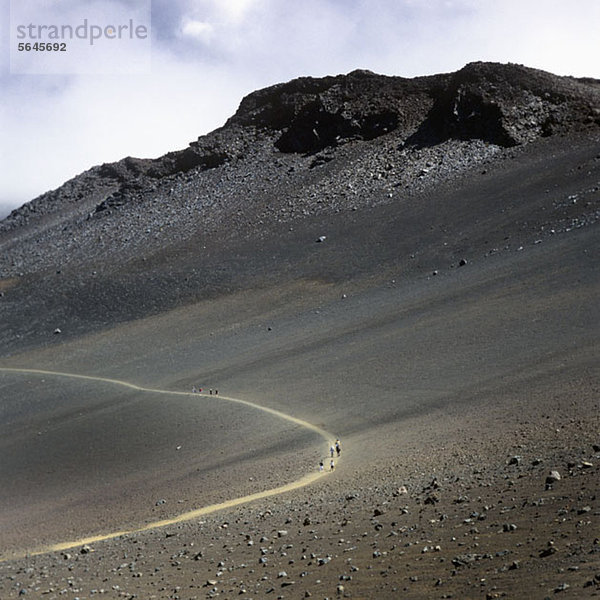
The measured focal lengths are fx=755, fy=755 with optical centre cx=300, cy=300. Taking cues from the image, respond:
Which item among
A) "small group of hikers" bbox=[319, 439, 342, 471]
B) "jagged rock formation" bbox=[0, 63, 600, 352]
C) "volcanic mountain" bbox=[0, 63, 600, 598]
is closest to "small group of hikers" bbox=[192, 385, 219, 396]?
"volcanic mountain" bbox=[0, 63, 600, 598]

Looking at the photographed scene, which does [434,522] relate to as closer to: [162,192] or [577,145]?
[577,145]

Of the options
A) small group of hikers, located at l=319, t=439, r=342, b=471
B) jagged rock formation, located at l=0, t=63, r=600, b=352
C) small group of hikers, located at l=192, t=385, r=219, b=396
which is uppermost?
jagged rock formation, located at l=0, t=63, r=600, b=352

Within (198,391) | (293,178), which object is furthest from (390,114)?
(198,391)

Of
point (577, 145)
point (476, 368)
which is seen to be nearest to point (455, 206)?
point (577, 145)

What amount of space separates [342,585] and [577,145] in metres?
46.7

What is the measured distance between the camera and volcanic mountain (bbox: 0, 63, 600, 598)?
996 cm

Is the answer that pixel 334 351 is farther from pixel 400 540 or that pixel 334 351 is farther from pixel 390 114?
pixel 390 114

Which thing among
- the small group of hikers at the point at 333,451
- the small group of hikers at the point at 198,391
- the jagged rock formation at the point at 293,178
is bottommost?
the small group of hikers at the point at 333,451

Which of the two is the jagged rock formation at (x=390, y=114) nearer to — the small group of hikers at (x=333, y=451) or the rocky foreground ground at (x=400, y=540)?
the small group of hikers at (x=333, y=451)

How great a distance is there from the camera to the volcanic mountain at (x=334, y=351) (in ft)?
32.7

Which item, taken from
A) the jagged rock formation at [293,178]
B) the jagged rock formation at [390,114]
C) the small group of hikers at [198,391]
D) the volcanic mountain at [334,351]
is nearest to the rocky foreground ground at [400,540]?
the volcanic mountain at [334,351]

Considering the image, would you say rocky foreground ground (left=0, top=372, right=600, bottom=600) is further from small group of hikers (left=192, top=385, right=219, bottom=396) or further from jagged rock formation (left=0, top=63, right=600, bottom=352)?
jagged rock formation (left=0, top=63, right=600, bottom=352)

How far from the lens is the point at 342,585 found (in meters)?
8.50

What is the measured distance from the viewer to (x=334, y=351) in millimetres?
28266
